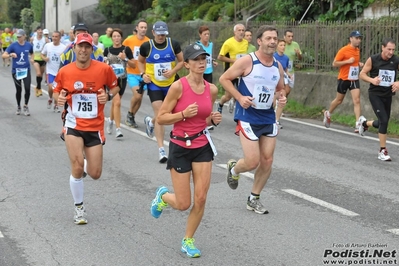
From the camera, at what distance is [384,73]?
11.8 meters

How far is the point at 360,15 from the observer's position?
76.3 feet

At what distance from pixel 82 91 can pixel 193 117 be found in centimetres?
168

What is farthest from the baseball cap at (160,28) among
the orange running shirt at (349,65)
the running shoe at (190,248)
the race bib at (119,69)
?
the running shoe at (190,248)

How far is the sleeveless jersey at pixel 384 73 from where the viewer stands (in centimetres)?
1182

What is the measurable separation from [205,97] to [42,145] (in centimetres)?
674

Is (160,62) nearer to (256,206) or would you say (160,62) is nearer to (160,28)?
(160,28)

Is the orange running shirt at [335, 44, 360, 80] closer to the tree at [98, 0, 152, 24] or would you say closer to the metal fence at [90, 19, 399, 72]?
the metal fence at [90, 19, 399, 72]

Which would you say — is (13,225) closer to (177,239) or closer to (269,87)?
(177,239)

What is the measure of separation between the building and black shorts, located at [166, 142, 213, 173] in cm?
4234

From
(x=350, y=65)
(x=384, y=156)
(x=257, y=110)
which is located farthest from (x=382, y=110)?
(x=257, y=110)

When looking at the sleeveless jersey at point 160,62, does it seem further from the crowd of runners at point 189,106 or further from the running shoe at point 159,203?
the running shoe at point 159,203

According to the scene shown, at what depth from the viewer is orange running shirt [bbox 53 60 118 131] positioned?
26.1ft

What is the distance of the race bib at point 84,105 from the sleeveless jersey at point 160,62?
3.75 metres

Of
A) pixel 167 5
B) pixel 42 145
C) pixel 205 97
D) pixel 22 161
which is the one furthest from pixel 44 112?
pixel 167 5
